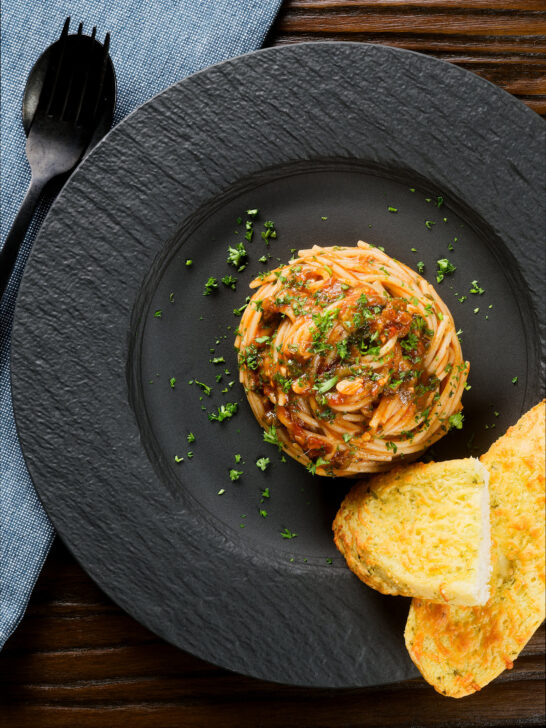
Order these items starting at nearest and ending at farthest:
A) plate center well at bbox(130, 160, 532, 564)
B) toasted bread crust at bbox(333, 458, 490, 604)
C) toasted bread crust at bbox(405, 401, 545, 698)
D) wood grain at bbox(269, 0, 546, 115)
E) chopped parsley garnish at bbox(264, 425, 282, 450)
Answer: toasted bread crust at bbox(333, 458, 490, 604) → toasted bread crust at bbox(405, 401, 545, 698) → chopped parsley garnish at bbox(264, 425, 282, 450) → plate center well at bbox(130, 160, 532, 564) → wood grain at bbox(269, 0, 546, 115)

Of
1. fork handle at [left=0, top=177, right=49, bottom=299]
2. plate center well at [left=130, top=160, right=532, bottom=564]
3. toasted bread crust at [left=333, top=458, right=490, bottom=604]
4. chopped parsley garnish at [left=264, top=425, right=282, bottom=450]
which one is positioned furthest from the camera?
plate center well at [left=130, top=160, right=532, bottom=564]

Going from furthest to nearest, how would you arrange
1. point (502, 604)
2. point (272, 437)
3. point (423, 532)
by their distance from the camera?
point (272, 437)
point (502, 604)
point (423, 532)

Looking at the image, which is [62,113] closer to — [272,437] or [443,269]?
[272,437]

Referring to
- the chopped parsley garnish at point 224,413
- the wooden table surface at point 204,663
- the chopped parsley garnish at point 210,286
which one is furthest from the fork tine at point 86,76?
the chopped parsley garnish at point 224,413

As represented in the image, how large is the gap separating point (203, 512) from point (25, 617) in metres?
1.47

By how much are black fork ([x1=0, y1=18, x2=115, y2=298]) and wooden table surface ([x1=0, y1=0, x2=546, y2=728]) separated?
47.7 inches

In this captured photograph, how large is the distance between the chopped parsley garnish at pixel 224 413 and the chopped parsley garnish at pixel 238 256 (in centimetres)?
89

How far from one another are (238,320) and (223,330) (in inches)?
4.7

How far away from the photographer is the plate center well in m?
4.16

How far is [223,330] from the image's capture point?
4.21 m

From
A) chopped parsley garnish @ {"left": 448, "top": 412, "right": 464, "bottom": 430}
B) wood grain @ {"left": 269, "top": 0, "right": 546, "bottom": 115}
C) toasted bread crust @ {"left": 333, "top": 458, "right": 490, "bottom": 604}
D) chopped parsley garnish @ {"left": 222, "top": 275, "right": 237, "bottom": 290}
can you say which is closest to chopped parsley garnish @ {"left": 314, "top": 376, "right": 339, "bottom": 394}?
toasted bread crust @ {"left": 333, "top": 458, "right": 490, "bottom": 604}

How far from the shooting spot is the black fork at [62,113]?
3.99 m

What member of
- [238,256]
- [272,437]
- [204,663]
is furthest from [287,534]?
[238,256]

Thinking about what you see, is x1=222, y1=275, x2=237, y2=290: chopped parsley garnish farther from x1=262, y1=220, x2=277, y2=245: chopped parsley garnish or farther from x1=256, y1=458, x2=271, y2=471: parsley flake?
x1=256, y1=458, x2=271, y2=471: parsley flake
